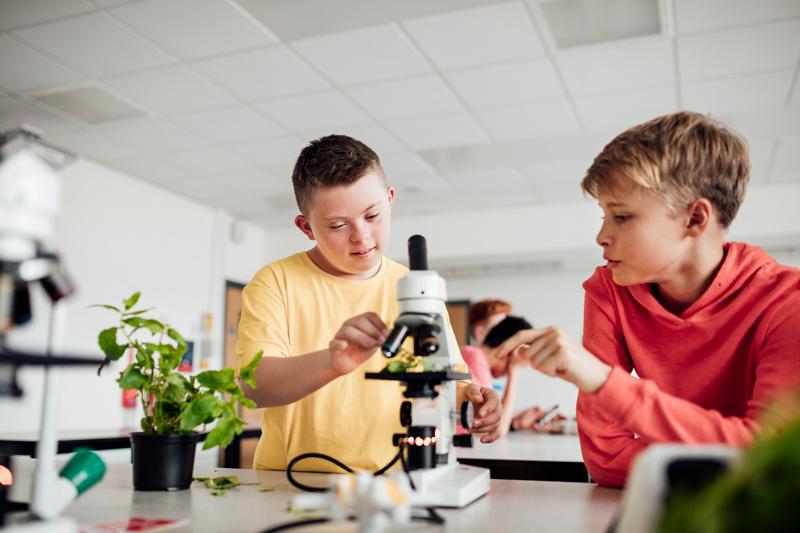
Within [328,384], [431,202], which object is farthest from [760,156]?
[328,384]

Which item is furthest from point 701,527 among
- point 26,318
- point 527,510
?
point 26,318

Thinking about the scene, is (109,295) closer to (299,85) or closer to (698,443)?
(299,85)

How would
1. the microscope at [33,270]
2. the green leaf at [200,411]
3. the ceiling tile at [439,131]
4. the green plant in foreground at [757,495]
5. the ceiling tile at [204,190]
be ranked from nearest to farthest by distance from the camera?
the green plant in foreground at [757,495], the microscope at [33,270], the green leaf at [200,411], the ceiling tile at [439,131], the ceiling tile at [204,190]

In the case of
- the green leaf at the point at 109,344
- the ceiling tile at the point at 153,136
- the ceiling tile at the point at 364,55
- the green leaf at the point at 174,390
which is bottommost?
the green leaf at the point at 174,390

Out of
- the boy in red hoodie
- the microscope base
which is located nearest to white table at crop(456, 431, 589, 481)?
the boy in red hoodie

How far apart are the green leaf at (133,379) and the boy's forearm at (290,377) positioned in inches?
9.8

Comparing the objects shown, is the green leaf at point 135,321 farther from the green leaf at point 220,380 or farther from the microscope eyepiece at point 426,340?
the microscope eyepiece at point 426,340

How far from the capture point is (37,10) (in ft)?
9.71

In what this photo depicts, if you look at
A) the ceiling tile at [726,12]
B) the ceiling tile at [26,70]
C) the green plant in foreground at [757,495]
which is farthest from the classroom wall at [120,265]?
the green plant in foreground at [757,495]

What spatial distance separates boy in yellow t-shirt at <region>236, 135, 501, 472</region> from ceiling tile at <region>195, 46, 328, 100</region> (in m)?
2.05

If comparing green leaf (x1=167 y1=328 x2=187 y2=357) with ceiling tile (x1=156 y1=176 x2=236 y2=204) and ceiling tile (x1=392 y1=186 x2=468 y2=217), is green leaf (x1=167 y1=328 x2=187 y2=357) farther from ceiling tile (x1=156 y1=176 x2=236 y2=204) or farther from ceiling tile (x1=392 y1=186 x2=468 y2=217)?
ceiling tile (x1=392 y1=186 x2=468 y2=217)

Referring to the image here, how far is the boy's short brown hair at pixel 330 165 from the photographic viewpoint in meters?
1.50

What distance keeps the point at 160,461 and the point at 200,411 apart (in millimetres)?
137

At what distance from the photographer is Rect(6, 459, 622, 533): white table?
2.89ft
